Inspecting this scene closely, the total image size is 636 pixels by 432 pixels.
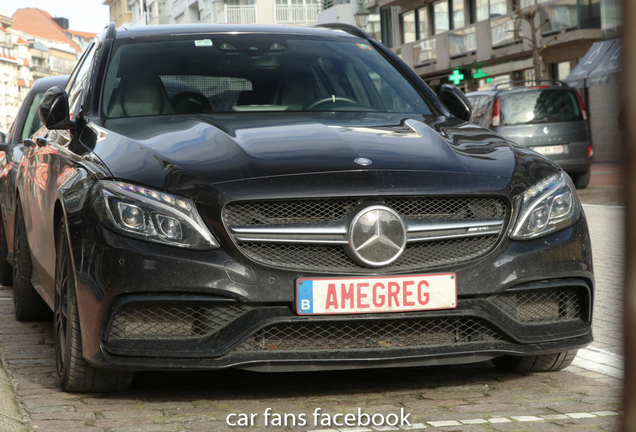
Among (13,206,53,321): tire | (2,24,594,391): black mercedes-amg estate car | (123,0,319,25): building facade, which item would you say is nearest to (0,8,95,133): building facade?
(123,0,319,25): building facade

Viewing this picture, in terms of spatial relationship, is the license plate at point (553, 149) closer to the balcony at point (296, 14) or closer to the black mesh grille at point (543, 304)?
the black mesh grille at point (543, 304)

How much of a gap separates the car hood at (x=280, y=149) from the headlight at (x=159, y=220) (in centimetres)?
6

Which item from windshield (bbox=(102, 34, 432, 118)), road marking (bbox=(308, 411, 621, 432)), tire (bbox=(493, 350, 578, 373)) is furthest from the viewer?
windshield (bbox=(102, 34, 432, 118))

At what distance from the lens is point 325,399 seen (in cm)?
341

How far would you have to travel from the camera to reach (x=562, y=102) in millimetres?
17812

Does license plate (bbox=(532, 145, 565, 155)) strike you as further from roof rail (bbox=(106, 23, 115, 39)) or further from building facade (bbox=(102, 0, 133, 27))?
building facade (bbox=(102, 0, 133, 27))

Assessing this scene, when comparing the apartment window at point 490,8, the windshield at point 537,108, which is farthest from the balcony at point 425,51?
the windshield at point 537,108

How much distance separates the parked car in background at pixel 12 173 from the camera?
18.3 ft

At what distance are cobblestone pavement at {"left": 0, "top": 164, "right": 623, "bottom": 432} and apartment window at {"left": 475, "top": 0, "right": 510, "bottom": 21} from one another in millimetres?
33993

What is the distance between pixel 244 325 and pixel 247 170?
55cm

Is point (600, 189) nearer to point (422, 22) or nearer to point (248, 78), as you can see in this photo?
point (248, 78)

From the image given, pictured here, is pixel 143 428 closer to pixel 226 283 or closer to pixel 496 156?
pixel 226 283

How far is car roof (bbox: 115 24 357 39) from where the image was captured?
492 cm

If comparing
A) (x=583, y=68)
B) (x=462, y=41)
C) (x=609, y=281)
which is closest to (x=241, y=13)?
(x=462, y=41)
